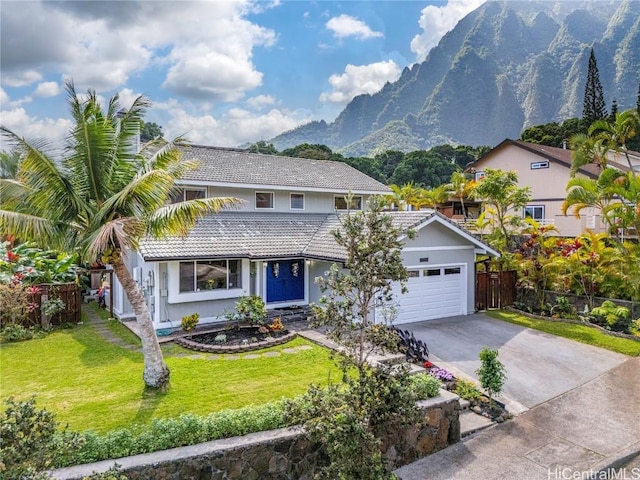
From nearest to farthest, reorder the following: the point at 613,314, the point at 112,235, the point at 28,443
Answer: the point at 28,443 → the point at 112,235 → the point at 613,314

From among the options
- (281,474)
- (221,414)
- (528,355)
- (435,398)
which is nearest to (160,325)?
(221,414)

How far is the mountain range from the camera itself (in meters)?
114

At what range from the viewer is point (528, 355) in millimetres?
12508

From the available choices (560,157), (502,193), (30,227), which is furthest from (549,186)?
(30,227)

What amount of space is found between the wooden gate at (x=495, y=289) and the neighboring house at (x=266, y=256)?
785mm

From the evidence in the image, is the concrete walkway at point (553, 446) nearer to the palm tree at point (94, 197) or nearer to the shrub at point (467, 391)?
the shrub at point (467, 391)

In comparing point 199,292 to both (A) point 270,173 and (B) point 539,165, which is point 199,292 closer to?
(A) point 270,173

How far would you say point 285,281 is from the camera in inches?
683

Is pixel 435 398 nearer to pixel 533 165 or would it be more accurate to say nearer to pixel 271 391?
pixel 271 391

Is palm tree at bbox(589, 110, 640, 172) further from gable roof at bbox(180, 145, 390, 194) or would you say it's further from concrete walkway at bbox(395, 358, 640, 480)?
concrete walkway at bbox(395, 358, 640, 480)

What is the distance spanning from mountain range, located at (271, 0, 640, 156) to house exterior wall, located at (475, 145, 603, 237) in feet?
221

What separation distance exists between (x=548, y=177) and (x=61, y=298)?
32.0m

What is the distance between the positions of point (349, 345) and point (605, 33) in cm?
17142

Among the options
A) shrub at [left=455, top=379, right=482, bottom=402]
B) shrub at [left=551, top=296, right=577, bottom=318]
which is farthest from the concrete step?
shrub at [left=551, top=296, right=577, bottom=318]
